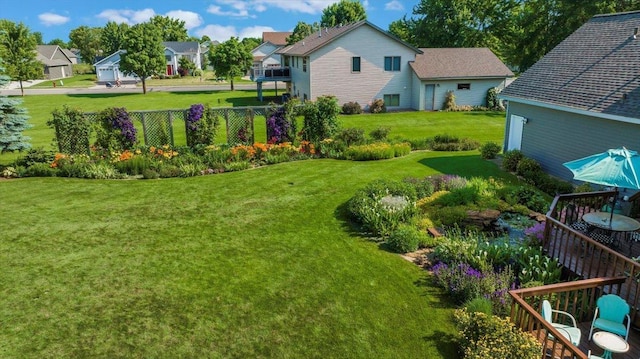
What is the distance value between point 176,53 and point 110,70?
13.0 metres

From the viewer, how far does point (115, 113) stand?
18.3 m

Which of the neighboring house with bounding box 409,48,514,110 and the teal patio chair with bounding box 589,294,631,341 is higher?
the neighboring house with bounding box 409,48,514,110

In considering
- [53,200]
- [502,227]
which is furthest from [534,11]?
[53,200]

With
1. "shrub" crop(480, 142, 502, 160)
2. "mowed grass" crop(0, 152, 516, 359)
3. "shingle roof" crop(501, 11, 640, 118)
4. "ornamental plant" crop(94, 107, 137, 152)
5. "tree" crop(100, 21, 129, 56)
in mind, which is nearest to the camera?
"mowed grass" crop(0, 152, 516, 359)

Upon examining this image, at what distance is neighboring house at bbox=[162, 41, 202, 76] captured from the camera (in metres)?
78.0

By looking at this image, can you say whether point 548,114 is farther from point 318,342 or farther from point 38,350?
point 38,350

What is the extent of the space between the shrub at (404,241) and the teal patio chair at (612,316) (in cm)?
408

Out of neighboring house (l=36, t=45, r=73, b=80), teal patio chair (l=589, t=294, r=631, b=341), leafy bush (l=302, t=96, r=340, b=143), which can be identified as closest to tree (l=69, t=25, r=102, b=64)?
neighboring house (l=36, t=45, r=73, b=80)

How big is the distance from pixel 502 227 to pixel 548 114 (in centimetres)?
725

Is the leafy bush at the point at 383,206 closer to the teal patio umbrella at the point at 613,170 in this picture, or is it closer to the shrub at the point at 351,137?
the teal patio umbrella at the point at 613,170

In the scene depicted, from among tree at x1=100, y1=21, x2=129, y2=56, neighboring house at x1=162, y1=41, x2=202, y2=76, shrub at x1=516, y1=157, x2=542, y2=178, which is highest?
tree at x1=100, y1=21, x2=129, y2=56

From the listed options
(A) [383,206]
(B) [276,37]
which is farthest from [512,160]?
(B) [276,37]

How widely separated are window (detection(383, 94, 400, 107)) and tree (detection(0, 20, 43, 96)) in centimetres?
4213

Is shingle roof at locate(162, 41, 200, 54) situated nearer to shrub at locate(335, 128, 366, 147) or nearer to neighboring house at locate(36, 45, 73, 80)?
neighboring house at locate(36, 45, 73, 80)
